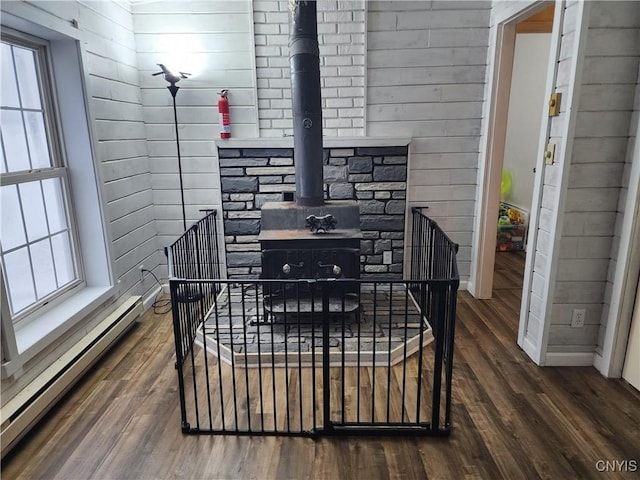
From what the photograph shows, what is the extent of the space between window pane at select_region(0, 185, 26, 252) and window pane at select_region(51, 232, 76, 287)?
0.31 meters

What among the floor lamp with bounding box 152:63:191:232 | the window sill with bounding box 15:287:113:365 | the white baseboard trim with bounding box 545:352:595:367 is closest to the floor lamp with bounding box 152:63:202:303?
the floor lamp with bounding box 152:63:191:232

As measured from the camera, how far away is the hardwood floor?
1800 mm

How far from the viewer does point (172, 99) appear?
3482 millimetres

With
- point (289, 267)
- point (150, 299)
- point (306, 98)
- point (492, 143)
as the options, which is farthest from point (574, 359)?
point (150, 299)

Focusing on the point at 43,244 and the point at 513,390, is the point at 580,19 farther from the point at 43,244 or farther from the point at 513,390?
the point at 43,244

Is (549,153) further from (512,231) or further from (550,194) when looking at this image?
(512,231)

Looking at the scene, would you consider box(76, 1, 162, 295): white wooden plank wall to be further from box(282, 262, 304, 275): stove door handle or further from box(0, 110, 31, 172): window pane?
box(282, 262, 304, 275): stove door handle

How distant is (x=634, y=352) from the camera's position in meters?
2.30

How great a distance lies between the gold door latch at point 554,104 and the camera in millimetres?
2330

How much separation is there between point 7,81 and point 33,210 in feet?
2.35

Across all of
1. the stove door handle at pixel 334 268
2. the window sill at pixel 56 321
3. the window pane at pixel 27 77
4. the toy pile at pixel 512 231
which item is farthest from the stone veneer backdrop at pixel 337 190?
the toy pile at pixel 512 231

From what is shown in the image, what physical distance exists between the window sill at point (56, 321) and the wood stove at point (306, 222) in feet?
3.73

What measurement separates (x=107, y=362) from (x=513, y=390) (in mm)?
2532

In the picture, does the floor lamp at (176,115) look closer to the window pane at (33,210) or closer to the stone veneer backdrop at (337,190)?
the stone veneer backdrop at (337,190)
